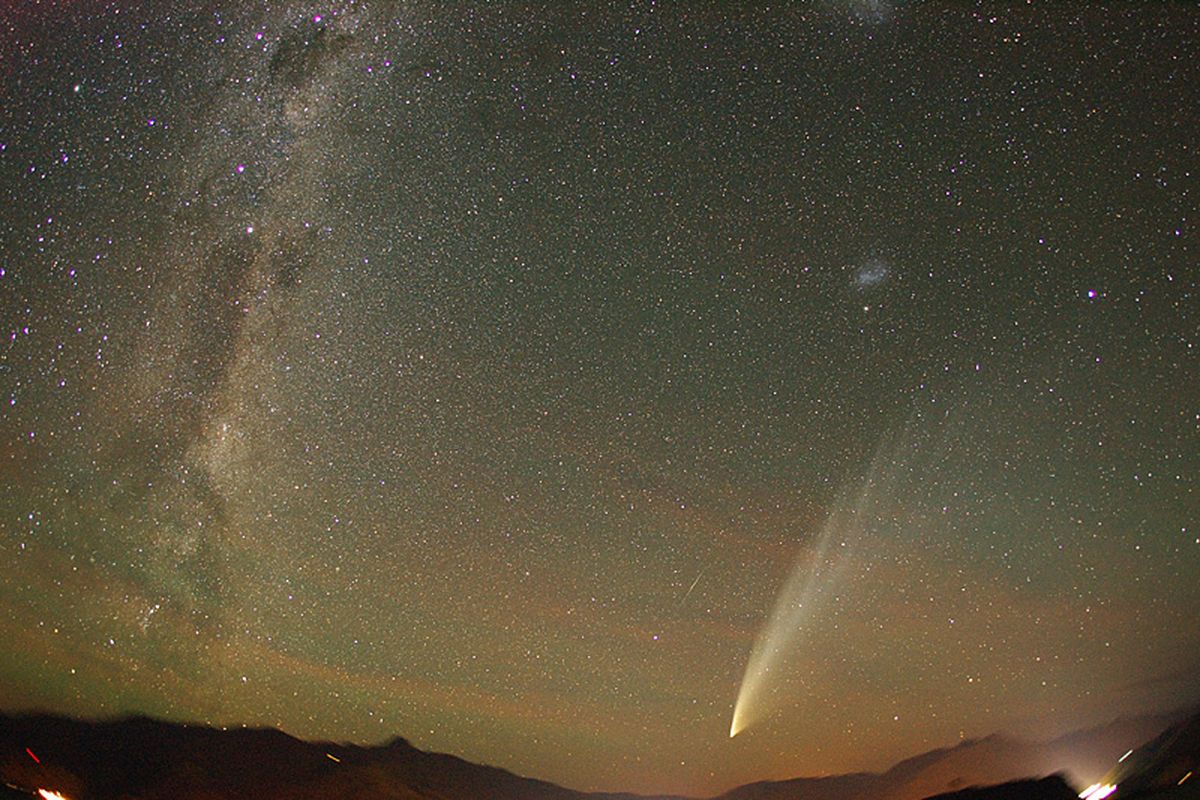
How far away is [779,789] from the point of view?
11859mm

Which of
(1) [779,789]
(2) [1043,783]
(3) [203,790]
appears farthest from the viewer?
(3) [203,790]

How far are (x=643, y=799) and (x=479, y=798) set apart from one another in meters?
3.16

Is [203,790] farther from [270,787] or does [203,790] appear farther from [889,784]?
[889,784]

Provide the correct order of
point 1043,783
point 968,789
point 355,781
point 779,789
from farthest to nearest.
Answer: point 355,781, point 779,789, point 968,789, point 1043,783

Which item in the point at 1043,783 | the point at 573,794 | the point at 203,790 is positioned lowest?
the point at 203,790

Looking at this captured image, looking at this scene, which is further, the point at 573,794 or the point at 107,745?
the point at 107,745

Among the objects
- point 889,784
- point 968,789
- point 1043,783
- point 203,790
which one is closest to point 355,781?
point 203,790

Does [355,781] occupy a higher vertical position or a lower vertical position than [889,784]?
lower

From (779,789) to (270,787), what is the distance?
371 inches

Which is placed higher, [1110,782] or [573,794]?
[1110,782]

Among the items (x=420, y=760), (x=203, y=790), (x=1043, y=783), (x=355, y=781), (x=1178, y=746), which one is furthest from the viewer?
(x=203, y=790)

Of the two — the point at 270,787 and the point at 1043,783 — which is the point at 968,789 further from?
the point at 270,787

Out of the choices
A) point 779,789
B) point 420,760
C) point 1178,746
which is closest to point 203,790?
point 420,760

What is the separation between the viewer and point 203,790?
16.0m
